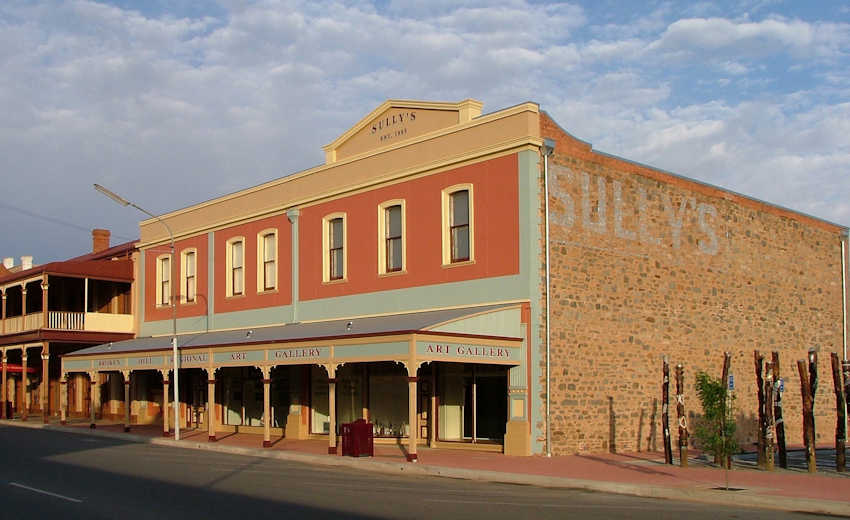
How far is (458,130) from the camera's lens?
23859mm

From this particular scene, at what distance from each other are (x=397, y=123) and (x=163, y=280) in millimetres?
15208

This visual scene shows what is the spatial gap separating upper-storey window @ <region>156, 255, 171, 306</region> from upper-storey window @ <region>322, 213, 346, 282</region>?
1091cm

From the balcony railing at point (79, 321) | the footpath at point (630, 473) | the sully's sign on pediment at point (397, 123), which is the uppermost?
the sully's sign on pediment at point (397, 123)

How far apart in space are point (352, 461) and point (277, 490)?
5.84 meters

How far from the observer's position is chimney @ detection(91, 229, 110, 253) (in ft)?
163

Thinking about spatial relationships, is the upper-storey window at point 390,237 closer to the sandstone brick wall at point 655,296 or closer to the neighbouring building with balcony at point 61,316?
the sandstone brick wall at point 655,296

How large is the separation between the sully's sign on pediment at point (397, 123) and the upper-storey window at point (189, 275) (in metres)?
9.09

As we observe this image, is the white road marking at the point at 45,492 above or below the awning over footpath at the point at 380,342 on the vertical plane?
below

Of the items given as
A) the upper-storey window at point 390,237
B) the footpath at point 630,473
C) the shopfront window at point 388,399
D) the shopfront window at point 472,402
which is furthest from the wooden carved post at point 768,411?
the upper-storey window at point 390,237

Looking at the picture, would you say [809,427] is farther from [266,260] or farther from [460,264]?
[266,260]

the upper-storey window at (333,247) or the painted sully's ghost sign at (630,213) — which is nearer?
the painted sully's ghost sign at (630,213)

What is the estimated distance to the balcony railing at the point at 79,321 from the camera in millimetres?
38281

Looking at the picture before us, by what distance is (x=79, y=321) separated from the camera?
38.9m

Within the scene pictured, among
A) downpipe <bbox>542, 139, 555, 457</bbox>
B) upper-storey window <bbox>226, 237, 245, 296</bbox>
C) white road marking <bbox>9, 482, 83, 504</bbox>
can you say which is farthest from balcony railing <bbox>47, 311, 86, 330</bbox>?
downpipe <bbox>542, 139, 555, 457</bbox>
